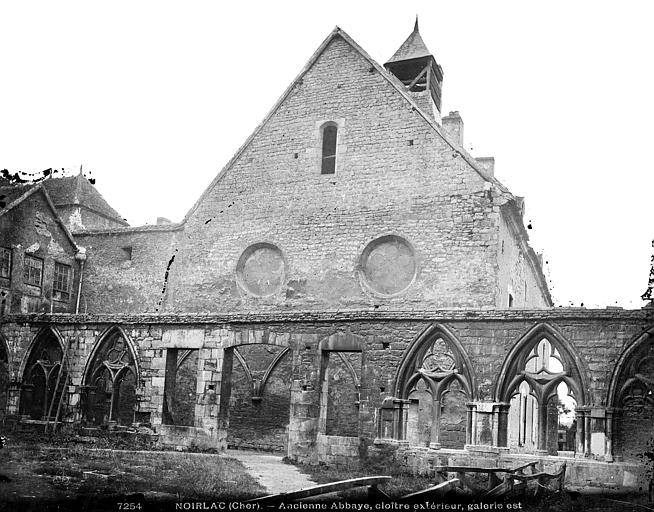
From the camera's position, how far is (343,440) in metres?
14.4

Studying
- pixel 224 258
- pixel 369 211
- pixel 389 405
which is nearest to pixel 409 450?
pixel 389 405

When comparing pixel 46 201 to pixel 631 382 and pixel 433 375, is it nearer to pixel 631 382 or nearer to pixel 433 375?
pixel 433 375

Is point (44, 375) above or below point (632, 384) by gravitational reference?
below

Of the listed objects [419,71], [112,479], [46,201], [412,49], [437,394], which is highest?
[412,49]

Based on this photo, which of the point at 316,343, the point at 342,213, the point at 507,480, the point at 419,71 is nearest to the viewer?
the point at 507,480

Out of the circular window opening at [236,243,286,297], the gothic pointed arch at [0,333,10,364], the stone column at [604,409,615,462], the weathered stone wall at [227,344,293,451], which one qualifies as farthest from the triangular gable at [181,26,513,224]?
the stone column at [604,409,615,462]

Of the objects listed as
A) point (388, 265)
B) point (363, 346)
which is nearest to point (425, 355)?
point (363, 346)

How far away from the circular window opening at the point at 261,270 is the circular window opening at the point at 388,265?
2387 millimetres

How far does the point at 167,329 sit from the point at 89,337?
6.92 feet

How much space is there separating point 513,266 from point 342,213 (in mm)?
4849

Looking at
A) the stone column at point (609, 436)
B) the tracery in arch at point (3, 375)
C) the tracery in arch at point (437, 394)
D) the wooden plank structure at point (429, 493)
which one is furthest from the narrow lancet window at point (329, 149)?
the wooden plank structure at point (429, 493)

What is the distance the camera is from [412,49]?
87.4ft

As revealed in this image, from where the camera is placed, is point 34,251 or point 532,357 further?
point 34,251

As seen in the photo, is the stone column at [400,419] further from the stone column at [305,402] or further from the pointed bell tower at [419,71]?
the pointed bell tower at [419,71]
